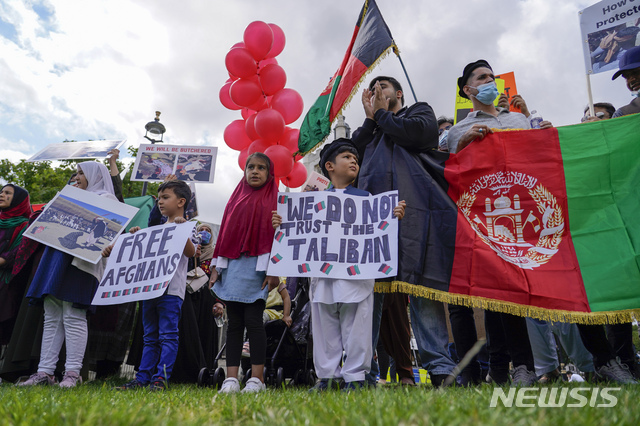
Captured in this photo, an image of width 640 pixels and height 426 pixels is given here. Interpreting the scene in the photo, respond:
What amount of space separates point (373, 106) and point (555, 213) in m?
1.69

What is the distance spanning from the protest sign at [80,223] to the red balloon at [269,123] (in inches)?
89.6

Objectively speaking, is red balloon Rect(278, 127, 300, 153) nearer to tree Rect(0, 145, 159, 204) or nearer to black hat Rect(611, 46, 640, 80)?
black hat Rect(611, 46, 640, 80)

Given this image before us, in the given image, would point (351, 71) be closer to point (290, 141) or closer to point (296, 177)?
point (290, 141)

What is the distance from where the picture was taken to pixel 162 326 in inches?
157

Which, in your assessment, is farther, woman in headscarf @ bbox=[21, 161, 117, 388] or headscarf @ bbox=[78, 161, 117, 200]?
headscarf @ bbox=[78, 161, 117, 200]

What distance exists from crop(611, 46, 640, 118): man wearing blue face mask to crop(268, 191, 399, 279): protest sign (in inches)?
94.7

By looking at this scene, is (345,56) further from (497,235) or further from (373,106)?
(497,235)

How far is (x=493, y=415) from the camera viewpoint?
1.31 metres

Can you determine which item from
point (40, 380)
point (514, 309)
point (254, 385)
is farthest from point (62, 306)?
point (514, 309)

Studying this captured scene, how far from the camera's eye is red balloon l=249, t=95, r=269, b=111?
22.0ft

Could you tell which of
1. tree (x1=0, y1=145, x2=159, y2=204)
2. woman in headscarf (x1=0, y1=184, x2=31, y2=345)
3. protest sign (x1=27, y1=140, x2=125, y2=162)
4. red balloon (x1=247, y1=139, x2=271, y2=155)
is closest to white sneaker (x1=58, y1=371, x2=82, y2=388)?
woman in headscarf (x1=0, y1=184, x2=31, y2=345)

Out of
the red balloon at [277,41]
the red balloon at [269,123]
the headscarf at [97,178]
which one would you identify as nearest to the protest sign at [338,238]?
the headscarf at [97,178]

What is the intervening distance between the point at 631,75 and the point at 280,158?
4065 mm

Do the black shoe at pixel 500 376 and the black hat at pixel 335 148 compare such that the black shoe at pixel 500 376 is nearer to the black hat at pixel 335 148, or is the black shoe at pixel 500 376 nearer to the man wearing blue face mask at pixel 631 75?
the black hat at pixel 335 148
